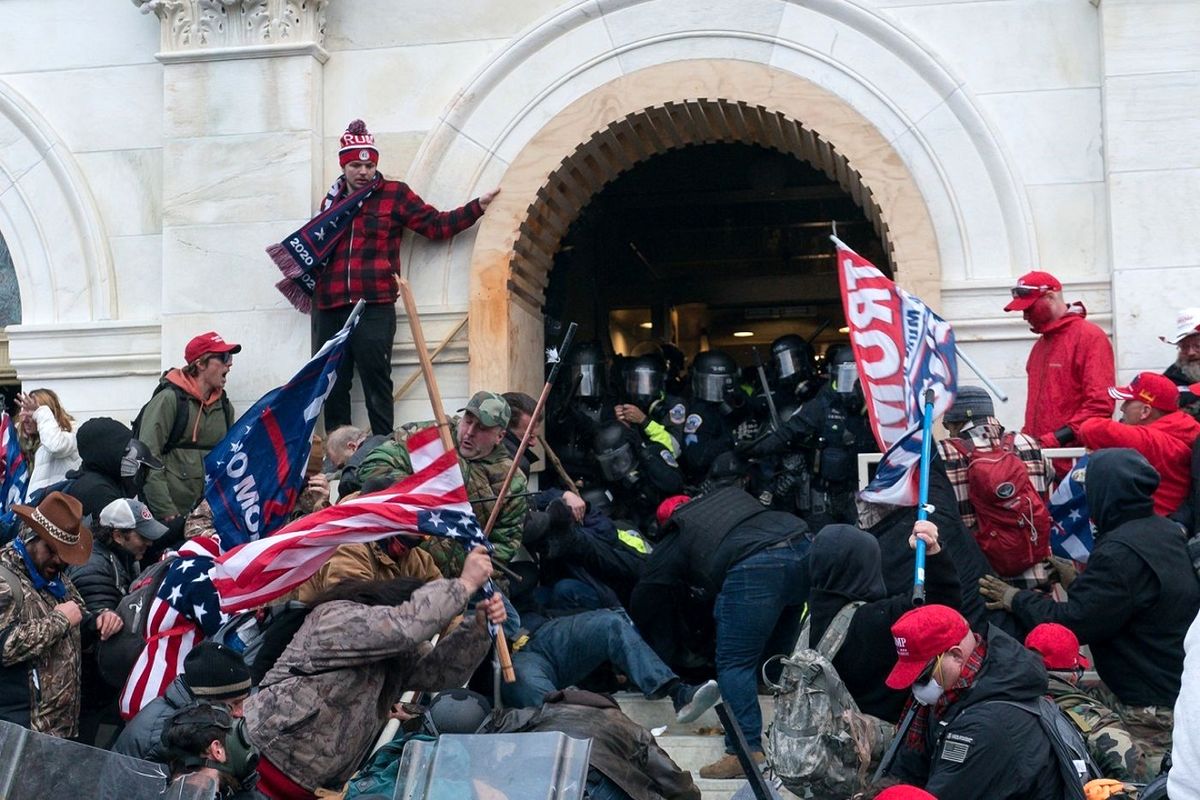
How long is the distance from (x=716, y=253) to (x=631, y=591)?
8.16 m

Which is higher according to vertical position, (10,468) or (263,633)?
(10,468)

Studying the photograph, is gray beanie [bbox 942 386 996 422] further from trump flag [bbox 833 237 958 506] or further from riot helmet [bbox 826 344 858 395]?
riot helmet [bbox 826 344 858 395]

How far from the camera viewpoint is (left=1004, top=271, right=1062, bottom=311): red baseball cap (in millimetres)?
Result: 10305

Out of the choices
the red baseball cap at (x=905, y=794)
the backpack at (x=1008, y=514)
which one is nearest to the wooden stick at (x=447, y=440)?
the backpack at (x=1008, y=514)

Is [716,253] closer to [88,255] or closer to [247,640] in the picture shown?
[88,255]

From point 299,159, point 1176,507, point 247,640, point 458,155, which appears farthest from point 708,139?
point 247,640

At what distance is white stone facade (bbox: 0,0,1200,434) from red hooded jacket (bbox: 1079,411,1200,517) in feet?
5.22

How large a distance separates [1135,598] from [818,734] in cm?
179

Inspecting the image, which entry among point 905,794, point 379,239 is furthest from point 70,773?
point 379,239

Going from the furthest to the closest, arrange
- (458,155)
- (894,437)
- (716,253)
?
1. (716,253)
2. (458,155)
3. (894,437)

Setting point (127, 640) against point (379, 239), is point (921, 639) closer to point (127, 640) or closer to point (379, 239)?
point (127, 640)

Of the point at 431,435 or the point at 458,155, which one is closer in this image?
the point at 431,435

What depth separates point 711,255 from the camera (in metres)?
17.9

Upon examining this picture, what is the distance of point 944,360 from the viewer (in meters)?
9.43
